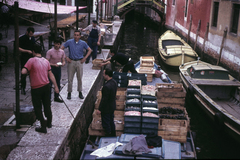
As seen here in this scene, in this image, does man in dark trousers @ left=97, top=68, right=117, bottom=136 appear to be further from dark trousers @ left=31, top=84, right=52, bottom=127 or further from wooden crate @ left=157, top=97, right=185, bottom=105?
wooden crate @ left=157, top=97, right=185, bottom=105

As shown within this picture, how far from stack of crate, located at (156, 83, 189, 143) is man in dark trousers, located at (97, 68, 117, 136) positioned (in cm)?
129

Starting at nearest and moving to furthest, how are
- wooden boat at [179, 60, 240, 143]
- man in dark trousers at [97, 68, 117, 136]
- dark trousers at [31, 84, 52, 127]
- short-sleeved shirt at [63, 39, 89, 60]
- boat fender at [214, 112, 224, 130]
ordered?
dark trousers at [31, 84, 52, 127] < man in dark trousers at [97, 68, 117, 136] < short-sleeved shirt at [63, 39, 89, 60] < boat fender at [214, 112, 224, 130] < wooden boat at [179, 60, 240, 143]

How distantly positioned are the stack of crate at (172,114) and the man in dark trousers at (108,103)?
129cm

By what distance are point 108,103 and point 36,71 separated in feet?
6.01

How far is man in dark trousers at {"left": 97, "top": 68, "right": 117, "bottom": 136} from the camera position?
6344mm

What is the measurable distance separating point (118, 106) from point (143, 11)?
52327mm

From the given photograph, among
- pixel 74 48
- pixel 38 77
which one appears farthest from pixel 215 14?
pixel 38 77

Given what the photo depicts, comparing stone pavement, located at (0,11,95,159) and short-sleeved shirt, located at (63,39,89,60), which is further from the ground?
short-sleeved shirt, located at (63,39,89,60)

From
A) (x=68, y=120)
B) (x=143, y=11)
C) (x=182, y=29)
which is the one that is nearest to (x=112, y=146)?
(x=68, y=120)

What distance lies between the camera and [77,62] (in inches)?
304

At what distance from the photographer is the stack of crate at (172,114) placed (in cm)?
701

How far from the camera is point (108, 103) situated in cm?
650

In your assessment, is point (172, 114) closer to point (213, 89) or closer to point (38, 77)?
point (213, 89)

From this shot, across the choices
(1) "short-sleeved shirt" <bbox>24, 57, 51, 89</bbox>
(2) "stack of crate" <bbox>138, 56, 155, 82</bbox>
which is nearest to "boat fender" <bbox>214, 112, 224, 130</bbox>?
(2) "stack of crate" <bbox>138, 56, 155, 82</bbox>
